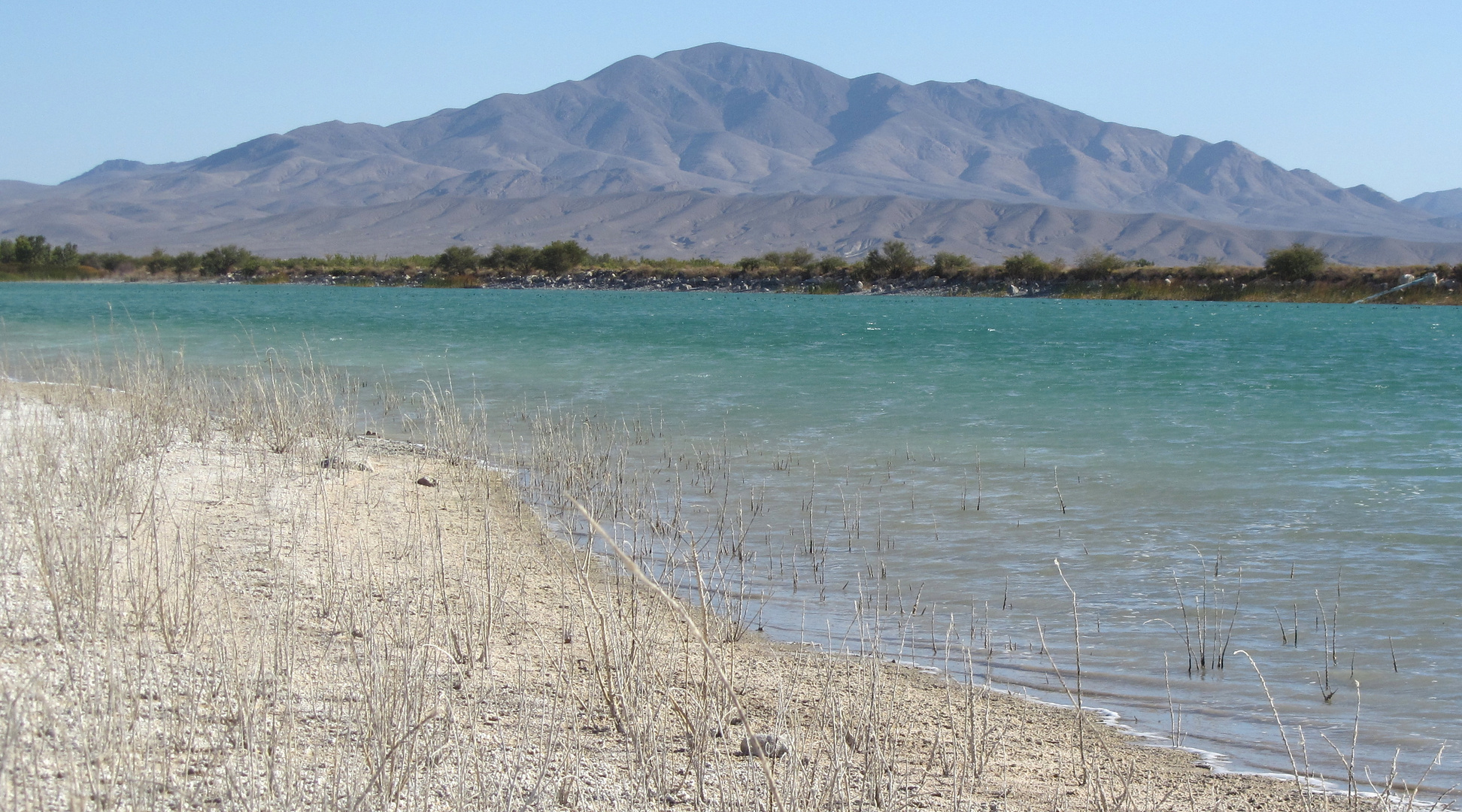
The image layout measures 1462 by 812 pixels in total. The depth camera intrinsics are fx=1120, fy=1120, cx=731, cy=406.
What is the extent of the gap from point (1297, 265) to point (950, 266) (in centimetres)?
1907

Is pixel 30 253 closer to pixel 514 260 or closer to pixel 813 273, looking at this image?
pixel 514 260

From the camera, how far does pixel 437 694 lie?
12.1 ft

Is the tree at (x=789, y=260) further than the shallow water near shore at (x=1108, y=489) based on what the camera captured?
Yes

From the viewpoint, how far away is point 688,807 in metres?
3.44

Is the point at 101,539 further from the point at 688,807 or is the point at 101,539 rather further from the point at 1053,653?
the point at 1053,653

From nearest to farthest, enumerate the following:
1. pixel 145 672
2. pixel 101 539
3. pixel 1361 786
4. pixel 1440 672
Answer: pixel 145 672, pixel 1361 786, pixel 101 539, pixel 1440 672

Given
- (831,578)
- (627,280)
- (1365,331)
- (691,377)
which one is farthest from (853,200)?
(831,578)

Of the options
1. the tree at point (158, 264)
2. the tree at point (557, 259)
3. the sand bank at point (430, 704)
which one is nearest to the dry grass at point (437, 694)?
the sand bank at point (430, 704)

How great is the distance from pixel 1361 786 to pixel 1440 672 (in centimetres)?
157

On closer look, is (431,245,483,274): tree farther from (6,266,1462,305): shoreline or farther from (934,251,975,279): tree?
(934,251,975,279): tree

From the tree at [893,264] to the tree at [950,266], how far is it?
1367mm

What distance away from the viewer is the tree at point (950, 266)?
6756 centimetres

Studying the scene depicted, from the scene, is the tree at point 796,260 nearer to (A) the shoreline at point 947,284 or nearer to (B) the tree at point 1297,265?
(A) the shoreline at point 947,284

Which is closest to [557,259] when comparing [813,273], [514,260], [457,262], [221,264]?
[514,260]
